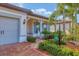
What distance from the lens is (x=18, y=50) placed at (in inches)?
189

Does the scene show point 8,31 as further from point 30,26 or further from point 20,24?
point 30,26

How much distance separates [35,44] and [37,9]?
0.93m

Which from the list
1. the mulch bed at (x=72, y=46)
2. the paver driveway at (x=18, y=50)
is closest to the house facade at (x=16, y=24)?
the paver driveway at (x=18, y=50)

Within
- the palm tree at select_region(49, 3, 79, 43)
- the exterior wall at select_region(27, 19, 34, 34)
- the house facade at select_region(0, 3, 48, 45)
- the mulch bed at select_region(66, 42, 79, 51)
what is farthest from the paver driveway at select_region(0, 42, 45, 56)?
the palm tree at select_region(49, 3, 79, 43)

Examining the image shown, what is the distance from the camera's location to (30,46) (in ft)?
16.0

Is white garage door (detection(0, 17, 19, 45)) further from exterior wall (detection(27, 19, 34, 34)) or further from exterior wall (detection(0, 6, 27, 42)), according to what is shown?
exterior wall (detection(27, 19, 34, 34))

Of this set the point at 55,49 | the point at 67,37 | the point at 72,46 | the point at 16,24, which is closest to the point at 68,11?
the point at 67,37

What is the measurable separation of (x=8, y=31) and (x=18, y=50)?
57 centimetres

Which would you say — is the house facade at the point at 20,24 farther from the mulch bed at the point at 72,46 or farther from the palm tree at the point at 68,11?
the mulch bed at the point at 72,46

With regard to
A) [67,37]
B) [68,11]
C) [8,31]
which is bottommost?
[67,37]

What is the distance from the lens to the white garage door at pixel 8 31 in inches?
188

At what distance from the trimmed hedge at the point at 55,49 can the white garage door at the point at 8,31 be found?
29.7 inches

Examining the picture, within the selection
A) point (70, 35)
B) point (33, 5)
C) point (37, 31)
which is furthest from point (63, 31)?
point (33, 5)

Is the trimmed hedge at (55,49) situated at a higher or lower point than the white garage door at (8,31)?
lower
